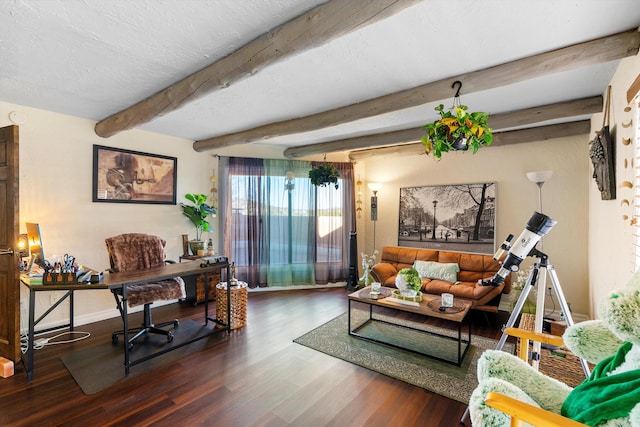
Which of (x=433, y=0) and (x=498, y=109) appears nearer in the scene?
(x=433, y=0)

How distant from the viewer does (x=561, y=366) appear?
2469 mm

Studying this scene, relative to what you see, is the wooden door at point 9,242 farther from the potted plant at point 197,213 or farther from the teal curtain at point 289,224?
the teal curtain at point 289,224

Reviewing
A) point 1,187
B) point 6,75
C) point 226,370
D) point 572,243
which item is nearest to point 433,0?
point 226,370

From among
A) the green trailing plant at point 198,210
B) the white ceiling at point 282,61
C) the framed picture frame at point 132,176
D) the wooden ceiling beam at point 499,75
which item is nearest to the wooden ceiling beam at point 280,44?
the white ceiling at point 282,61

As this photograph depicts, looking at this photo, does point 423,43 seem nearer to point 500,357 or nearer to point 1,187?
point 500,357

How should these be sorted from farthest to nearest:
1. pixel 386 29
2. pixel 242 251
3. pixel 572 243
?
pixel 242 251, pixel 572 243, pixel 386 29

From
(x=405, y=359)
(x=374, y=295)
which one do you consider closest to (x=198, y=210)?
(x=374, y=295)

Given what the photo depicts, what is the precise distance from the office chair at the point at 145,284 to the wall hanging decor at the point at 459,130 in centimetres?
285

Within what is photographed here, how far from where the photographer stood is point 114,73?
2.33m

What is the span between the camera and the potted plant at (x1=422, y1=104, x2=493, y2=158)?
85.9 inches

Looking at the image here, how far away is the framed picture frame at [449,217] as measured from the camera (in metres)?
4.22

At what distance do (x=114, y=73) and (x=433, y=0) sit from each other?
2381mm

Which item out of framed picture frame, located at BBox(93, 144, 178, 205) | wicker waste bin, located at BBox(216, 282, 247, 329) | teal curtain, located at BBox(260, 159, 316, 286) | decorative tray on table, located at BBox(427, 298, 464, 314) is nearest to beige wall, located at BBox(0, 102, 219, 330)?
framed picture frame, located at BBox(93, 144, 178, 205)

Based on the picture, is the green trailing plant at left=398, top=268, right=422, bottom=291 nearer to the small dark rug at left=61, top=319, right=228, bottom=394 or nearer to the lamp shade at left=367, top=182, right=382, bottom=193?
Answer: the small dark rug at left=61, top=319, right=228, bottom=394
